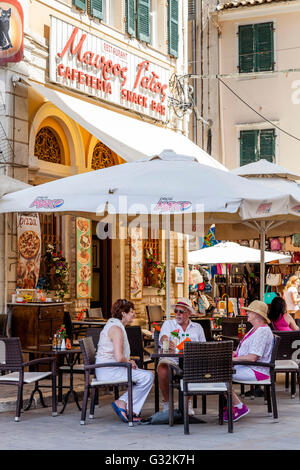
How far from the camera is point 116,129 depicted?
1403 centimetres

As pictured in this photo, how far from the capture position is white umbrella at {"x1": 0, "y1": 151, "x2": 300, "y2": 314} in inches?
360

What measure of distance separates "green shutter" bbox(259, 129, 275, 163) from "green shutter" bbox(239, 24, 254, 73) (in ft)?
6.17

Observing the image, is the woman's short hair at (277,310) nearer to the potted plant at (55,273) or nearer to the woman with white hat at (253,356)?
the woman with white hat at (253,356)

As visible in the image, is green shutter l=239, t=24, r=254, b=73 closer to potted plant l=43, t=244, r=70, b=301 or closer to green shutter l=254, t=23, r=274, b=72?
green shutter l=254, t=23, r=274, b=72

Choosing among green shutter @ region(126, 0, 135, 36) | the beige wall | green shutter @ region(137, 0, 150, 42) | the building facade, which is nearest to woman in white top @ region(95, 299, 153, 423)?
the building facade

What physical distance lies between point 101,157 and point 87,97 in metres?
1.68

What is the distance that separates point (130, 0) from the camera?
55.7ft

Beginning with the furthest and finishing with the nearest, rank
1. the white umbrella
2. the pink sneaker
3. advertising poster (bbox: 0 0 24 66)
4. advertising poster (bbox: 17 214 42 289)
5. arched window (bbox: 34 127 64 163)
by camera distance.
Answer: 1. arched window (bbox: 34 127 64 163)
2. advertising poster (bbox: 17 214 42 289)
3. advertising poster (bbox: 0 0 24 66)
4. the white umbrella
5. the pink sneaker

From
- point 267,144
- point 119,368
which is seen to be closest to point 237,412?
point 119,368

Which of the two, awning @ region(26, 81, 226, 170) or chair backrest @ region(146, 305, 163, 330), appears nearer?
awning @ region(26, 81, 226, 170)

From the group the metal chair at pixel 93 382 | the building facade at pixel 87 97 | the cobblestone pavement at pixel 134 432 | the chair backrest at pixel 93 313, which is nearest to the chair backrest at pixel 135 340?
the cobblestone pavement at pixel 134 432
